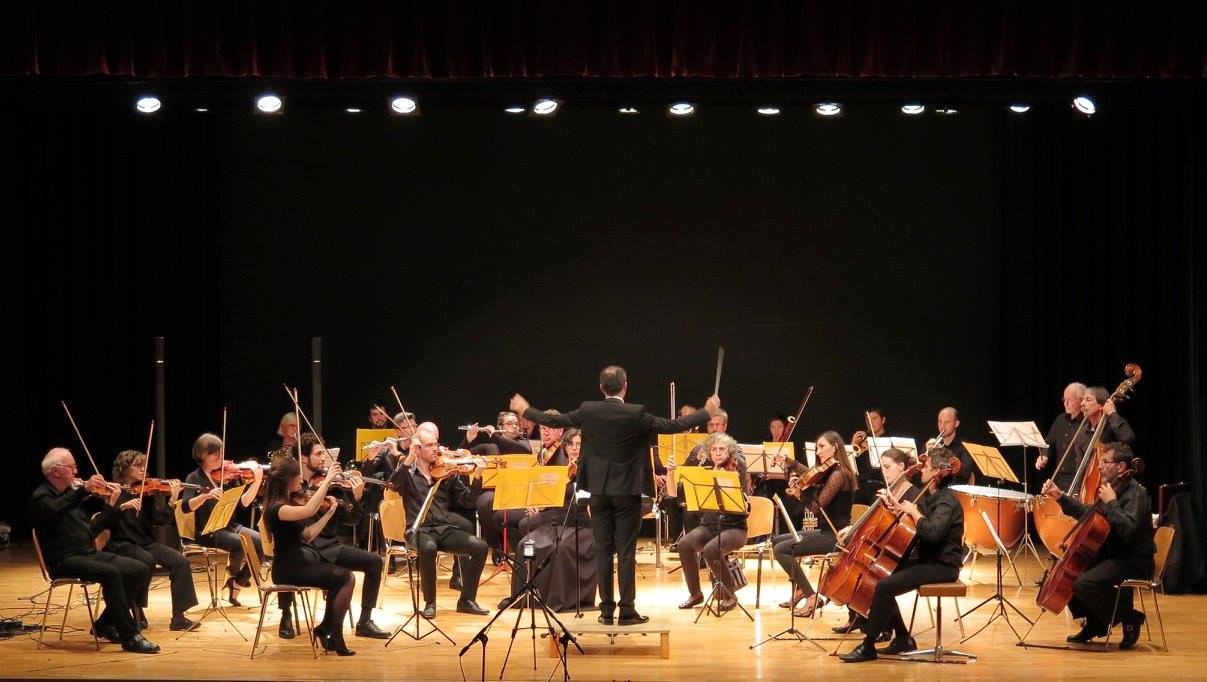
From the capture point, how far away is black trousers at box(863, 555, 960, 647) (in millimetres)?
6727

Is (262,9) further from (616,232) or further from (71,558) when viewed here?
(616,232)

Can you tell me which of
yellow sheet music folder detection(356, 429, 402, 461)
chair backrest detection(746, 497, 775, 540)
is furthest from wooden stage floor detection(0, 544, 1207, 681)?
yellow sheet music folder detection(356, 429, 402, 461)

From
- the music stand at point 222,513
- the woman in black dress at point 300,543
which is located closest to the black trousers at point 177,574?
the music stand at point 222,513

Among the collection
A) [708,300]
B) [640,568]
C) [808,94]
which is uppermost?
[808,94]

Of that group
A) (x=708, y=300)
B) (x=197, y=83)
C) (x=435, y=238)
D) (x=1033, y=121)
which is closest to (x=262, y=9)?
(x=197, y=83)

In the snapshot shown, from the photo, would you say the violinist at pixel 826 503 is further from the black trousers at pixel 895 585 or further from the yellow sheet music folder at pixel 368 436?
the yellow sheet music folder at pixel 368 436

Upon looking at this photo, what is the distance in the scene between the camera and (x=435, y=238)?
40.0ft

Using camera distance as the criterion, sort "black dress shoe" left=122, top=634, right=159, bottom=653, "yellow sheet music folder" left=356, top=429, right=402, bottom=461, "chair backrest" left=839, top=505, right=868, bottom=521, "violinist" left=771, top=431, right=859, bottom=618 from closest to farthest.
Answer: "black dress shoe" left=122, top=634, right=159, bottom=653, "violinist" left=771, top=431, right=859, bottom=618, "chair backrest" left=839, top=505, right=868, bottom=521, "yellow sheet music folder" left=356, top=429, right=402, bottom=461

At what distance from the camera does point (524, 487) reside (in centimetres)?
780

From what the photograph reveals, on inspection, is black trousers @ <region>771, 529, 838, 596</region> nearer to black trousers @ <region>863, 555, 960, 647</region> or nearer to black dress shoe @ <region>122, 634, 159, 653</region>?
black trousers @ <region>863, 555, 960, 647</region>

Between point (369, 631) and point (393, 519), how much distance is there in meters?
0.89

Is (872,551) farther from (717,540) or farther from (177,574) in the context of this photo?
(177,574)

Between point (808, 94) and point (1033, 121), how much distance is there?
414cm

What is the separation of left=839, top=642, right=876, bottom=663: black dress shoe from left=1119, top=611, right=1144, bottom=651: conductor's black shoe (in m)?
1.48
